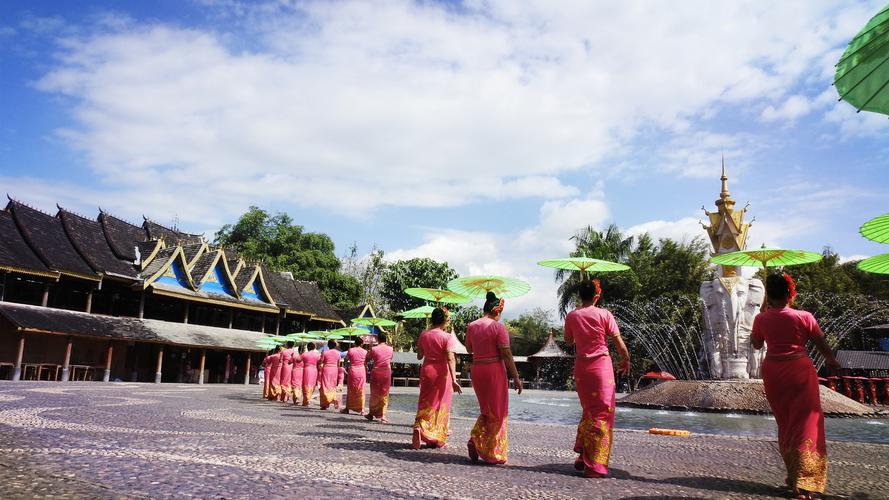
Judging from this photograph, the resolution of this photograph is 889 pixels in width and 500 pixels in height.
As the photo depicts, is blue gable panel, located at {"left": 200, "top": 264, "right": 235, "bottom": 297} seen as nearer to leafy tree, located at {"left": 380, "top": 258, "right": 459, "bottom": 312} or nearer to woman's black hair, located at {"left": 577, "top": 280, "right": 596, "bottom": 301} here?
leafy tree, located at {"left": 380, "top": 258, "right": 459, "bottom": 312}

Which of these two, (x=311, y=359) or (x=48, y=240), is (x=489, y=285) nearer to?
(x=311, y=359)

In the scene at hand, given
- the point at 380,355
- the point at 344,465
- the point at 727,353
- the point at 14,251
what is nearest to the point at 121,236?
the point at 14,251

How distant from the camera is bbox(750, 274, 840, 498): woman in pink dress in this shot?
13.8 ft

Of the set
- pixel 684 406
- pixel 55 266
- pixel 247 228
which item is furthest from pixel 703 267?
pixel 247 228

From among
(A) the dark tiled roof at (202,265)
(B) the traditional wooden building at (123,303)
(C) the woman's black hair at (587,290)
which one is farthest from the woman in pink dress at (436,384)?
(A) the dark tiled roof at (202,265)

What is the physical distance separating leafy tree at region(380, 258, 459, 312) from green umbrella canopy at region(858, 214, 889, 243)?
37.9 meters

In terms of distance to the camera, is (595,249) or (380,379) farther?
(595,249)

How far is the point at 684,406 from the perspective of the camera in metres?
13.4

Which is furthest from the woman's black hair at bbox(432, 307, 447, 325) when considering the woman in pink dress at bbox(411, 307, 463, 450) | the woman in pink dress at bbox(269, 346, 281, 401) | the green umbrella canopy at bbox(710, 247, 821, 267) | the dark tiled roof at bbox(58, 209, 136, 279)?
the dark tiled roof at bbox(58, 209, 136, 279)

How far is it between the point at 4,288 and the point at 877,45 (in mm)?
26893

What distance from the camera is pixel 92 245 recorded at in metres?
27.2

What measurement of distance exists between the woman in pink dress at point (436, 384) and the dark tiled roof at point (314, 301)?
31045 millimetres

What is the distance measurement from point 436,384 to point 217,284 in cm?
2695

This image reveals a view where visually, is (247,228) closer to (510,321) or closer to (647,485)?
(510,321)
